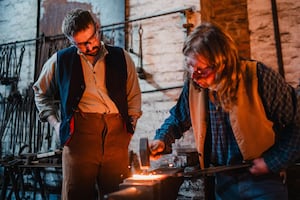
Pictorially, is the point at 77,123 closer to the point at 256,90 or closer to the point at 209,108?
the point at 209,108

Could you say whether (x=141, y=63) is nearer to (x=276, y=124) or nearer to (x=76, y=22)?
(x=76, y=22)

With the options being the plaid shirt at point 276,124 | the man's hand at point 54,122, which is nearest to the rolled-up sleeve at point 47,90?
the man's hand at point 54,122

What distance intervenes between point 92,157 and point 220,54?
42.2 inches

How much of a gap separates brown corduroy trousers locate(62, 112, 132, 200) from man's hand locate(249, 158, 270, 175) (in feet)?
3.15

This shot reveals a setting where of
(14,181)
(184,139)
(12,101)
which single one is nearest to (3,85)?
(12,101)

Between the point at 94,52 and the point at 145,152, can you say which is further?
the point at 94,52

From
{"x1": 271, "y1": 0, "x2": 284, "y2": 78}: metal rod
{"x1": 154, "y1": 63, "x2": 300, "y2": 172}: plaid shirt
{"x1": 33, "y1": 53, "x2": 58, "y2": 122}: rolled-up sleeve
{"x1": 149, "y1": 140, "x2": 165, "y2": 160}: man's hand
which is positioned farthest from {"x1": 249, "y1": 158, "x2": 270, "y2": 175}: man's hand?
{"x1": 271, "y1": 0, "x2": 284, "y2": 78}: metal rod

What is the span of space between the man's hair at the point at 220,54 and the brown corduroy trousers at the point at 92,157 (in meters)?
0.84

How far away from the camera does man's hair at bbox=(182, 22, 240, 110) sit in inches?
58.2

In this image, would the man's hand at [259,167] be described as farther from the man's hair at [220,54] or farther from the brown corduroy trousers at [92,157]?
the brown corduroy trousers at [92,157]

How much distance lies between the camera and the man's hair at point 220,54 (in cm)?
148

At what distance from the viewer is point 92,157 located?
203cm

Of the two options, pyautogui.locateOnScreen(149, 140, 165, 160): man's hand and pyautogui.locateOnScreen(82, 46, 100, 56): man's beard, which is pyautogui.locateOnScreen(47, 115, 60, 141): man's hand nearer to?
pyautogui.locateOnScreen(82, 46, 100, 56): man's beard

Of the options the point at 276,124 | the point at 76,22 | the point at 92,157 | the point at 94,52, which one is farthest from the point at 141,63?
the point at 276,124
